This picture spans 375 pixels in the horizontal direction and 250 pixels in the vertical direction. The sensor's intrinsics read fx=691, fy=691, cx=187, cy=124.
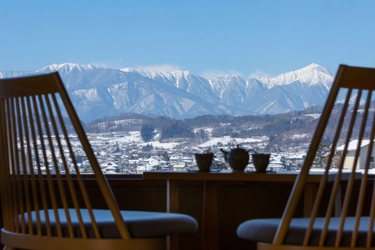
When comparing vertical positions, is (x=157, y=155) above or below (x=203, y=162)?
below

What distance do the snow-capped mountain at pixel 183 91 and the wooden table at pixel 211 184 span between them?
1126mm

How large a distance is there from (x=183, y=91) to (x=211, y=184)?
1.40m

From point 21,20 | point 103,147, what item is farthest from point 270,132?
point 21,20

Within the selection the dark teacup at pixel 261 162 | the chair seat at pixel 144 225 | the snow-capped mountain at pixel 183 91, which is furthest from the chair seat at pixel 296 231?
the snow-capped mountain at pixel 183 91

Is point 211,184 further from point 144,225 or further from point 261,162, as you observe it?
point 144,225

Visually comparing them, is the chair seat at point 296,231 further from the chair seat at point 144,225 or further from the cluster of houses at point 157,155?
the cluster of houses at point 157,155

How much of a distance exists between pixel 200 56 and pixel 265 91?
1.61ft

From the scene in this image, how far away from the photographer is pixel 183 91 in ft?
14.1

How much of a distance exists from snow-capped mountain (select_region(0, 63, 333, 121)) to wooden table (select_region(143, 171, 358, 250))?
1.13 meters

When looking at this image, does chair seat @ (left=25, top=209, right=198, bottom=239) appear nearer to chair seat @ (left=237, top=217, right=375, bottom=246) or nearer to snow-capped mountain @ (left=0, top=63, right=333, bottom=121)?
chair seat @ (left=237, top=217, right=375, bottom=246)

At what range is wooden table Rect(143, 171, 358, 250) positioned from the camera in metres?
2.66

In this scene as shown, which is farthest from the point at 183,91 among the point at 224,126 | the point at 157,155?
the point at 157,155

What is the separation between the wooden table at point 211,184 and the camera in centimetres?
266

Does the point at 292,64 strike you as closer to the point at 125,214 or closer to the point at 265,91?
the point at 265,91
